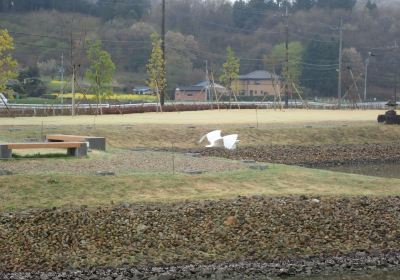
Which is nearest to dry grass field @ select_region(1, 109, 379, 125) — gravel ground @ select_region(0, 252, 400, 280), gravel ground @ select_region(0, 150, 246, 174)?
gravel ground @ select_region(0, 150, 246, 174)

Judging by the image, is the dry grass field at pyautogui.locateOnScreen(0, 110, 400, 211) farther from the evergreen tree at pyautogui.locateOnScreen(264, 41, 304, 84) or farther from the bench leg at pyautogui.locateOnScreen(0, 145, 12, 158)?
the evergreen tree at pyautogui.locateOnScreen(264, 41, 304, 84)

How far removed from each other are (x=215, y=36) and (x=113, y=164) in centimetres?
7460

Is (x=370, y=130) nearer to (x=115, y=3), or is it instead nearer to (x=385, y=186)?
(x=385, y=186)

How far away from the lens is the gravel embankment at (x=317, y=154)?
2202 cm

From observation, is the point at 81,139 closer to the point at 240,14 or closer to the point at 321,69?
the point at 321,69

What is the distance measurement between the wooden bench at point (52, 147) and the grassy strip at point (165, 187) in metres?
2.49

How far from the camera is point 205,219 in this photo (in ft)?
36.3

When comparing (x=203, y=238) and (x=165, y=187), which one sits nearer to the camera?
(x=203, y=238)

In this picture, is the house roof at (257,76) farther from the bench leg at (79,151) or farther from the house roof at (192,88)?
the bench leg at (79,151)

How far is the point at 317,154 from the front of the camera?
78.9 feet

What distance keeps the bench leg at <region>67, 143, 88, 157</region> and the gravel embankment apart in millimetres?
5243

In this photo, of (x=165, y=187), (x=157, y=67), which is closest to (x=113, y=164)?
(x=165, y=187)

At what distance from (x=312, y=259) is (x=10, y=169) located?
6404 mm

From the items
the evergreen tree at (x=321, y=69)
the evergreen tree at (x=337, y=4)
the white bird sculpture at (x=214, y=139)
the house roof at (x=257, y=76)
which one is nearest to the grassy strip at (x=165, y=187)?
the white bird sculpture at (x=214, y=139)
